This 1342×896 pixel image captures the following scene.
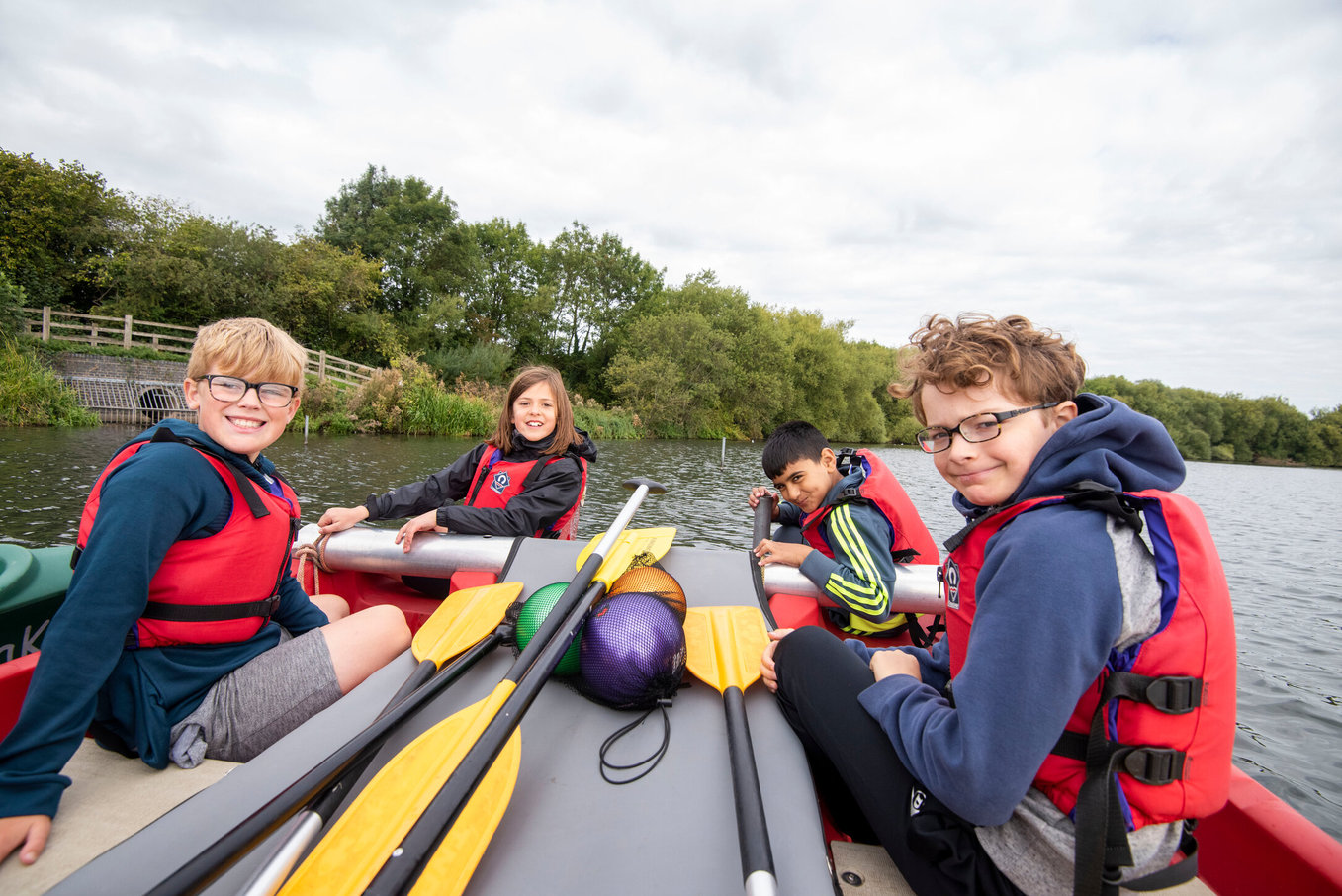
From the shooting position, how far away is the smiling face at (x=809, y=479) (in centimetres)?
259

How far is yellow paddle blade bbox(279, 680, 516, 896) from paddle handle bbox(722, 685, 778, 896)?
1.46 ft

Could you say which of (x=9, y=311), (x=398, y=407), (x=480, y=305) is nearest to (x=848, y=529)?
(x=398, y=407)

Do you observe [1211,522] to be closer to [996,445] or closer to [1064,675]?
[996,445]

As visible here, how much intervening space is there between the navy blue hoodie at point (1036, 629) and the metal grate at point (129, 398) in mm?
17779

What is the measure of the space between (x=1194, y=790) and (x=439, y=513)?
261cm

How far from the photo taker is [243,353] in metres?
1.58

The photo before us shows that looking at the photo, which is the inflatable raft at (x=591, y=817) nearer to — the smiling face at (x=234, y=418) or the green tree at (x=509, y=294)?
the smiling face at (x=234, y=418)

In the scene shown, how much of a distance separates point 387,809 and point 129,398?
778 inches

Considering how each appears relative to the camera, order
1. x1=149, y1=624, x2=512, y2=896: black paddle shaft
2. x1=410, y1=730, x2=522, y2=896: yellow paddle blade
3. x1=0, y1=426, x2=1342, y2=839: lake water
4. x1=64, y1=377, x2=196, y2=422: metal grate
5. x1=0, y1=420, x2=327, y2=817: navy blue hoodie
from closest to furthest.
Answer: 1. x1=149, y1=624, x2=512, y2=896: black paddle shaft
2. x1=410, y1=730, x2=522, y2=896: yellow paddle blade
3. x1=0, y1=420, x2=327, y2=817: navy blue hoodie
4. x1=0, y1=426, x2=1342, y2=839: lake water
5. x1=64, y1=377, x2=196, y2=422: metal grate

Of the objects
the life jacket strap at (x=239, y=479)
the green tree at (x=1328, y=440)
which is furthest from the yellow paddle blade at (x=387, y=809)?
the green tree at (x=1328, y=440)

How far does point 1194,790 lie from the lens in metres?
0.92

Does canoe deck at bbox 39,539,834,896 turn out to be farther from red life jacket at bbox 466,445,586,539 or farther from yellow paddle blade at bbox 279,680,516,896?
red life jacket at bbox 466,445,586,539

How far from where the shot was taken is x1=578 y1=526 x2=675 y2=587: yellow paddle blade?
2.07m

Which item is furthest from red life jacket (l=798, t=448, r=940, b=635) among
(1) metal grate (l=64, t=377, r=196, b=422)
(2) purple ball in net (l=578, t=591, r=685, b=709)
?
(1) metal grate (l=64, t=377, r=196, b=422)
